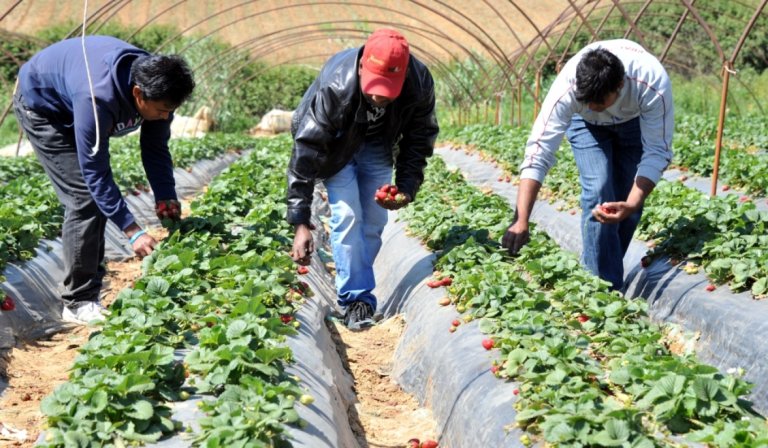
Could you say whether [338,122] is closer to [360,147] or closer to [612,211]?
[360,147]

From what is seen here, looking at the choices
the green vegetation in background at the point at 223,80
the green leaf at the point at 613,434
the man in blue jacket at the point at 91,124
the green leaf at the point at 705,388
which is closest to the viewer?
the green leaf at the point at 613,434

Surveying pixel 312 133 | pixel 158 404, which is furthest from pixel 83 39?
pixel 158 404

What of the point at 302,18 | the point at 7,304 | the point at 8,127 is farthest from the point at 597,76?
the point at 302,18

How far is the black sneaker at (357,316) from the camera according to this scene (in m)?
5.29

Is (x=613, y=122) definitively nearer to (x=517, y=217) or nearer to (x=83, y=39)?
(x=517, y=217)

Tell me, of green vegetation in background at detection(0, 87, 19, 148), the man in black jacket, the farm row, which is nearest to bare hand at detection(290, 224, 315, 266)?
the man in black jacket

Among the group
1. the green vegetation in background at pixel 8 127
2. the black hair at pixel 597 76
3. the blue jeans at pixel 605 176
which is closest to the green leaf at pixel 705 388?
the black hair at pixel 597 76

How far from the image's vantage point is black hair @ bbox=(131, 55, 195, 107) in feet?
14.0

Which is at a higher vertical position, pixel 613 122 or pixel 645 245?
pixel 613 122

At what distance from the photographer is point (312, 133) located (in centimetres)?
463

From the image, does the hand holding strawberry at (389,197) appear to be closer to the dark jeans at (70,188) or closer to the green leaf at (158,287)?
the green leaf at (158,287)

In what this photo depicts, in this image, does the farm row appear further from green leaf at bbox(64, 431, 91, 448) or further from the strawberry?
the strawberry

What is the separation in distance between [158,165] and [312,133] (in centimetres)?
115

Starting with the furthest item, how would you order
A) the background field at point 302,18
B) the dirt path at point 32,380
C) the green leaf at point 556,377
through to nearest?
the background field at point 302,18 < the dirt path at point 32,380 < the green leaf at point 556,377
